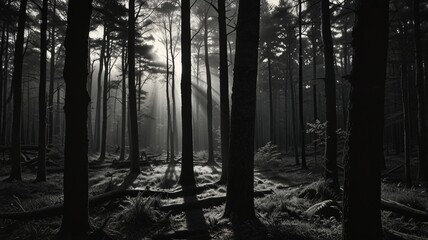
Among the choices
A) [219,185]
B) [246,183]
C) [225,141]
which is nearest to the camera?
[246,183]

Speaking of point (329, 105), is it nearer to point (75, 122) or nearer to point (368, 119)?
point (368, 119)

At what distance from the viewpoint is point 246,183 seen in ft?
17.0

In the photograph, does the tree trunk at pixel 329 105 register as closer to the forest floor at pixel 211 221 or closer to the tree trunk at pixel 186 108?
the forest floor at pixel 211 221

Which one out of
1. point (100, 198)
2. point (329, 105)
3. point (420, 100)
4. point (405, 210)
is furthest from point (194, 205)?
point (420, 100)

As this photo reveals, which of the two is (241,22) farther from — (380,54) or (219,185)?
(219,185)

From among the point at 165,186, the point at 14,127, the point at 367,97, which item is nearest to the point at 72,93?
the point at 367,97

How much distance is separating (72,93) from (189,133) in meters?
5.71

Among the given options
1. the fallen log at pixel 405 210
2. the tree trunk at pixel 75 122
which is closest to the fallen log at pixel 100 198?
the tree trunk at pixel 75 122

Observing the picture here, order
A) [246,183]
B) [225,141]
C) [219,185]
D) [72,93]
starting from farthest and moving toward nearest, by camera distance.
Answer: [225,141]
[219,185]
[246,183]
[72,93]

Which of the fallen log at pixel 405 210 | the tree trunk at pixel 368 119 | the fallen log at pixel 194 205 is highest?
the tree trunk at pixel 368 119

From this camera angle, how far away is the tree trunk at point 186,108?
32.4 ft

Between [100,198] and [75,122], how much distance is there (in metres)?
2.97

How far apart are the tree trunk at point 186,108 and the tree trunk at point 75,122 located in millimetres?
5111

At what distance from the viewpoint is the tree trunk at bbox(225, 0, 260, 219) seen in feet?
17.0
